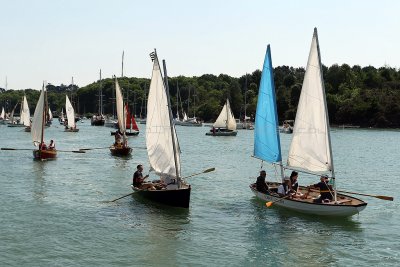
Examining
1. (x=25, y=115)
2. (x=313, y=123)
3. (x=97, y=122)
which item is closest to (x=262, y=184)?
(x=313, y=123)

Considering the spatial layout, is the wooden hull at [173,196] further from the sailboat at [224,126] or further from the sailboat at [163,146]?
the sailboat at [224,126]

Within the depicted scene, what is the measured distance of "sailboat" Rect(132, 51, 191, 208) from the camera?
1190 inches

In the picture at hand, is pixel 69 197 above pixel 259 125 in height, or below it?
below

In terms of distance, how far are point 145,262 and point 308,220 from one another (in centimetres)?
1066

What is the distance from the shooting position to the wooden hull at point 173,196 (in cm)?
2997

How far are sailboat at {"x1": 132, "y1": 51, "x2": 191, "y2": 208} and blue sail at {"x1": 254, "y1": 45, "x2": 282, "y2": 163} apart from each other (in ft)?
19.6

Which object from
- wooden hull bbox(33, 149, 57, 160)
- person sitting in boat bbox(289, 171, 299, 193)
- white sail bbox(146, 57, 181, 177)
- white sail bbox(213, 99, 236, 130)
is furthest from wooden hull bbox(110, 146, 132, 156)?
white sail bbox(213, 99, 236, 130)

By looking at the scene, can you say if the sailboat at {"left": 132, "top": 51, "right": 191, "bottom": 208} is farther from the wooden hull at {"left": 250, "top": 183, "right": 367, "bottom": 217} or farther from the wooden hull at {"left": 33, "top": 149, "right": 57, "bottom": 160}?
the wooden hull at {"left": 33, "top": 149, "right": 57, "bottom": 160}

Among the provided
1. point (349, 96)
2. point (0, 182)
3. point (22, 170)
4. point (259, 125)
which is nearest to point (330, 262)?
point (259, 125)

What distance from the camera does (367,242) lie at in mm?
25469

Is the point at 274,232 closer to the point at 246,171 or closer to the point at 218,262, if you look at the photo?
the point at 218,262

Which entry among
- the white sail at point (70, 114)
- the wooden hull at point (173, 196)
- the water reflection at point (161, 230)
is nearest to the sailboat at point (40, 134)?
the water reflection at point (161, 230)

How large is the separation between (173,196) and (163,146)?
3.05 meters

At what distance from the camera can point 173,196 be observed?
99.6 feet
